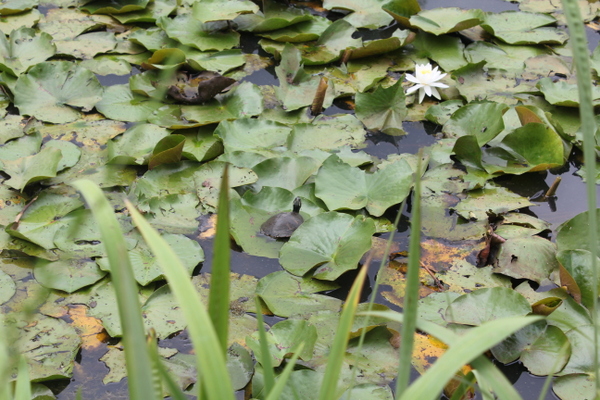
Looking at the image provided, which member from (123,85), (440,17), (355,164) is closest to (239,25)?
(123,85)

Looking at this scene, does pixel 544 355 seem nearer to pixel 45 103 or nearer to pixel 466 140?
pixel 466 140

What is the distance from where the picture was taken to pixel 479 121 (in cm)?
194

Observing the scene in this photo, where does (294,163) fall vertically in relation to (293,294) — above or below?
above

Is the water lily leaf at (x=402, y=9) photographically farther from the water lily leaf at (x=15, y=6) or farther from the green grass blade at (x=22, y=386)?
the green grass blade at (x=22, y=386)

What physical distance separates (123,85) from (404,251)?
4.03 feet

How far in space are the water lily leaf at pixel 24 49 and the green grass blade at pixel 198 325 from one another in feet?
6.00

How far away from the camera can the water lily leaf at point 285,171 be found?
1.76 metres

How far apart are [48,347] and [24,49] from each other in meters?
1.42

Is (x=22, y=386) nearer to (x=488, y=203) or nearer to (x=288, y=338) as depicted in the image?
(x=288, y=338)

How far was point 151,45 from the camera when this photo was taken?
2.35m

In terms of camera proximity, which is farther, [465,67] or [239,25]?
[239,25]

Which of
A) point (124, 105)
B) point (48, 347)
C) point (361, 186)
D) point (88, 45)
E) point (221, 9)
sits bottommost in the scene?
point (48, 347)

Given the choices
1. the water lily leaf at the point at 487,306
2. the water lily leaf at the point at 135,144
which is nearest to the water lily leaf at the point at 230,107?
the water lily leaf at the point at 135,144

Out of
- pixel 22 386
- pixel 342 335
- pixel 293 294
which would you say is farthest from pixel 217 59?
pixel 342 335
